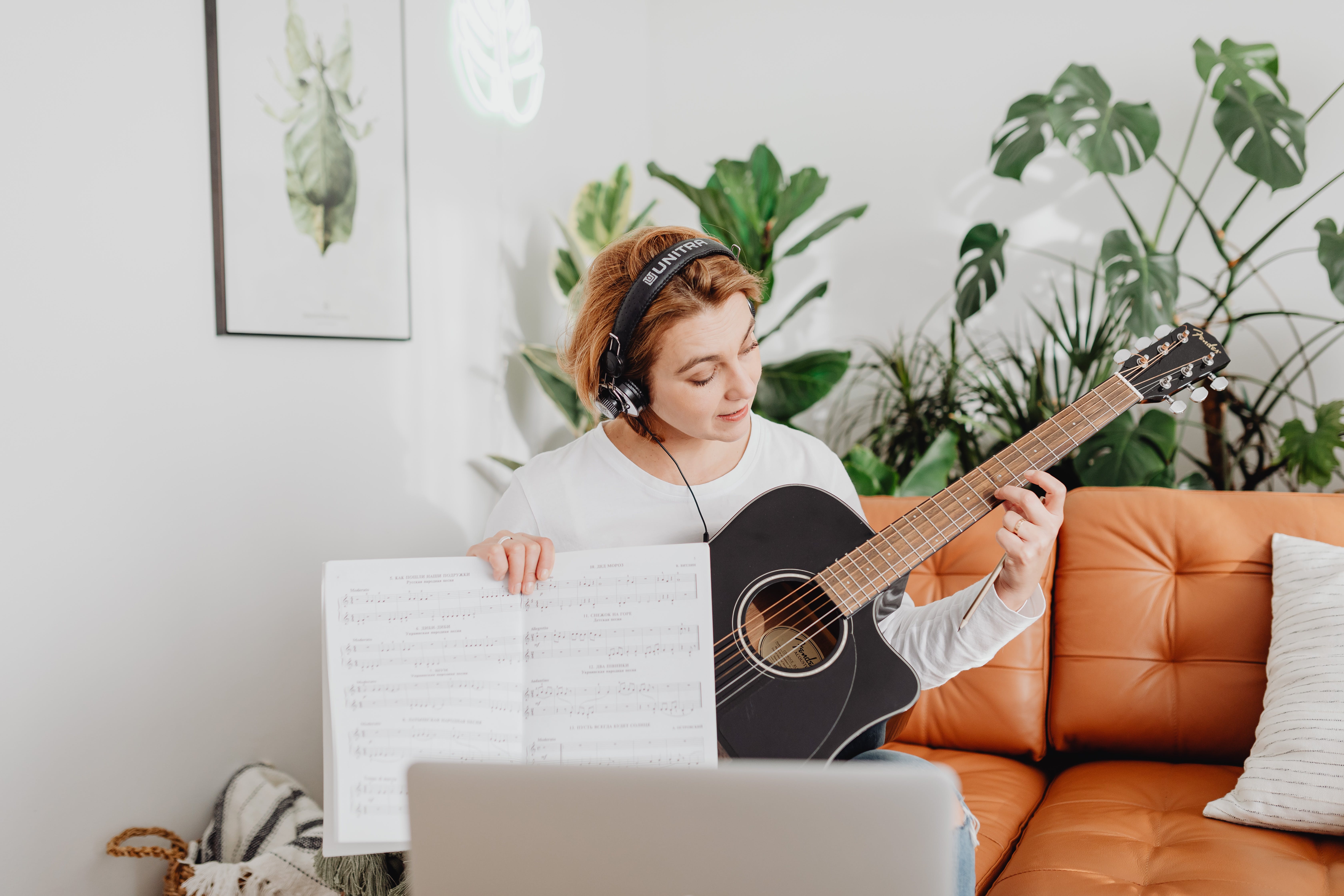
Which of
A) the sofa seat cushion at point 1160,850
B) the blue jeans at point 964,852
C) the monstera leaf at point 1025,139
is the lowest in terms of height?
the sofa seat cushion at point 1160,850

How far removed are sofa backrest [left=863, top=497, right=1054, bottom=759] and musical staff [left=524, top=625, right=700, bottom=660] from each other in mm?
833

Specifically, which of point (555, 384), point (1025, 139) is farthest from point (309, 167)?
point (1025, 139)

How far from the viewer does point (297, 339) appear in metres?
1.78

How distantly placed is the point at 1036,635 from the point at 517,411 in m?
1.51

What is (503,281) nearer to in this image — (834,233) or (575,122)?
(575,122)

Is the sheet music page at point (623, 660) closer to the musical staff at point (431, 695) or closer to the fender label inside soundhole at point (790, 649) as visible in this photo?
the musical staff at point (431, 695)

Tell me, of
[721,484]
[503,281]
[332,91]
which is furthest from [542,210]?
[721,484]

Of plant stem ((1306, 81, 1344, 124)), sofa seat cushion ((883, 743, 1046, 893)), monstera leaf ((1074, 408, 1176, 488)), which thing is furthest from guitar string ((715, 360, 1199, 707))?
plant stem ((1306, 81, 1344, 124))

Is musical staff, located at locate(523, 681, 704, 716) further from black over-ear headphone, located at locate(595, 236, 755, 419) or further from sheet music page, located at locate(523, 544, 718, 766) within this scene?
black over-ear headphone, located at locate(595, 236, 755, 419)

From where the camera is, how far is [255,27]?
5.41 ft

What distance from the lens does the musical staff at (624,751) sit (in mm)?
1006

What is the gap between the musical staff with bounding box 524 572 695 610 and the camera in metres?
1.05

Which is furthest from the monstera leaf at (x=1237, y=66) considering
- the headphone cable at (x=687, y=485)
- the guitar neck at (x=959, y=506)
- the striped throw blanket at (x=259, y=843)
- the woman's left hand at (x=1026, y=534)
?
the striped throw blanket at (x=259, y=843)

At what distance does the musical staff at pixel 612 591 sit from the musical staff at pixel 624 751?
16 centimetres
